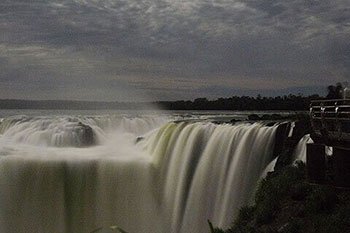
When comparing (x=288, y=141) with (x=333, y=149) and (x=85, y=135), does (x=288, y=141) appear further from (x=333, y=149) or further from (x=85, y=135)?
(x=85, y=135)

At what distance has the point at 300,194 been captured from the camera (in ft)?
62.6

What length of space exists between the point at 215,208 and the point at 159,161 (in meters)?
5.28

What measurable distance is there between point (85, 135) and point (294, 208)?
2088cm

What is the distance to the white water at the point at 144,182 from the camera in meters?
24.6

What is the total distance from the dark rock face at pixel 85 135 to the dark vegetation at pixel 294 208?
55.4 ft

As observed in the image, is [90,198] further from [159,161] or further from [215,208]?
[215,208]

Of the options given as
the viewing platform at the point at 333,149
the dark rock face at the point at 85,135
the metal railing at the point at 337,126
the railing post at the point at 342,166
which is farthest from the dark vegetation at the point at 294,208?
the dark rock face at the point at 85,135

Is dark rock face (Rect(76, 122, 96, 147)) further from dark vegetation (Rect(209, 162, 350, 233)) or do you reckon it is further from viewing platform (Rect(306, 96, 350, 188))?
viewing platform (Rect(306, 96, 350, 188))

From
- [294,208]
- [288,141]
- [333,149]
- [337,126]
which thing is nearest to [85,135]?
[288,141]

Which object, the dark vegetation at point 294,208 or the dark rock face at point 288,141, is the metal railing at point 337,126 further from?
the dark rock face at point 288,141

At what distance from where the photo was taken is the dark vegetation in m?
16.8

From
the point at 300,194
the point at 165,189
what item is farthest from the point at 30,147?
the point at 300,194

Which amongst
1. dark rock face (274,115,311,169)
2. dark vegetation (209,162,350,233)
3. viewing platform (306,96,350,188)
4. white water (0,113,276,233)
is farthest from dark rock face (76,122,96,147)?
viewing platform (306,96,350,188)

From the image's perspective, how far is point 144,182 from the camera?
29.3m
